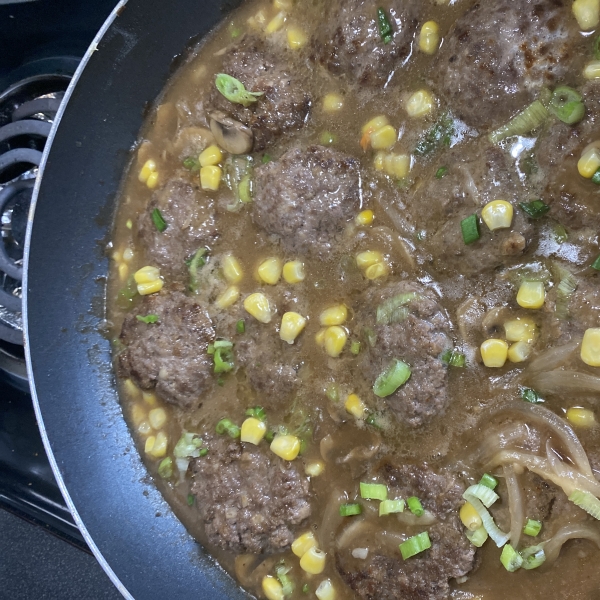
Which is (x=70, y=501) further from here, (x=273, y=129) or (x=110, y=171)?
(x=273, y=129)

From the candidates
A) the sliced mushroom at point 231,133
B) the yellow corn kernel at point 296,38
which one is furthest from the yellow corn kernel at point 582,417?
the yellow corn kernel at point 296,38

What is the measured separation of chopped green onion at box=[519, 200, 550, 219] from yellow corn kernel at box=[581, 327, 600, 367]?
601 millimetres

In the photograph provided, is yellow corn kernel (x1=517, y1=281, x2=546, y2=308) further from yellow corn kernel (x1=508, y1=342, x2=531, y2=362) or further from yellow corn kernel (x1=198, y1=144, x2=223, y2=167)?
yellow corn kernel (x1=198, y1=144, x2=223, y2=167)

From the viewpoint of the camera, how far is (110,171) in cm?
406

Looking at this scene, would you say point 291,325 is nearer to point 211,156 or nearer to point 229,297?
point 229,297

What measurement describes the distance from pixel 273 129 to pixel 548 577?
2787 mm

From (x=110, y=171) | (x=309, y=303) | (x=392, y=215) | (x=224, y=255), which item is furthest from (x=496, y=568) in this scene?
(x=110, y=171)

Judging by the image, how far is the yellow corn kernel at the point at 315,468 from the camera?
342cm

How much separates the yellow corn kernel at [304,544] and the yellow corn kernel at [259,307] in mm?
1230

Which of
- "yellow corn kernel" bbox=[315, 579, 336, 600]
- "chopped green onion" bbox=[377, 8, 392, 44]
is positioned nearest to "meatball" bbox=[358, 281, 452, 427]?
"yellow corn kernel" bbox=[315, 579, 336, 600]

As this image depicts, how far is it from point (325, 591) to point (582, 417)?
5.49 ft

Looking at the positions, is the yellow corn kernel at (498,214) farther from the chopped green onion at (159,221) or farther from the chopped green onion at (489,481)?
the chopped green onion at (159,221)

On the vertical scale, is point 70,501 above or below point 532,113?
Result: below

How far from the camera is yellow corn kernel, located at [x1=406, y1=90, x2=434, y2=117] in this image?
327 cm
